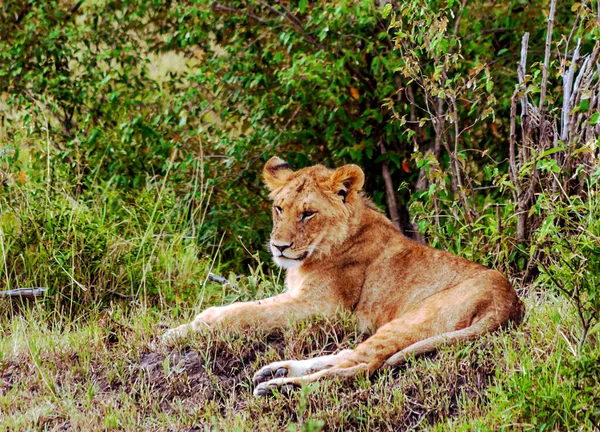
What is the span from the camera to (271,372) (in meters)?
4.61

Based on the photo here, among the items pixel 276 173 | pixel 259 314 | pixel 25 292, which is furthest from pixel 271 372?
pixel 25 292

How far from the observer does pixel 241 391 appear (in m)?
4.65

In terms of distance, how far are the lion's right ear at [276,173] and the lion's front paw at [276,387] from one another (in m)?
1.38

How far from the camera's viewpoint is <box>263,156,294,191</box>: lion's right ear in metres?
5.52

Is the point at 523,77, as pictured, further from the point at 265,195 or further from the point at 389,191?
the point at 265,195

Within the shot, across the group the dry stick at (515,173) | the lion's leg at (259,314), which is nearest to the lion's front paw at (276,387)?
the lion's leg at (259,314)

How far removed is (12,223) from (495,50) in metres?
4.01

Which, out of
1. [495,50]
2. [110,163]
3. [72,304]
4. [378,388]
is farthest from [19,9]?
[378,388]

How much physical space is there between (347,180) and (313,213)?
0.86 ft

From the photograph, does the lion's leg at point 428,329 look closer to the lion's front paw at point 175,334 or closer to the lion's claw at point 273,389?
the lion's claw at point 273,389

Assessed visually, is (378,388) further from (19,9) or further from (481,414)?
(19,9)

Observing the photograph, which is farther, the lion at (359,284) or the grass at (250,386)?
the lion at (359,284)

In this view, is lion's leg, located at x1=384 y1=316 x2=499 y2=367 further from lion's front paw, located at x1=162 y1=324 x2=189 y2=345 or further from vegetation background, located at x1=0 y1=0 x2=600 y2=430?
lion's front paw, located at x1=162 y1=324 x2=189 y2=345

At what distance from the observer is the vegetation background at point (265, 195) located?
4.38 metres
